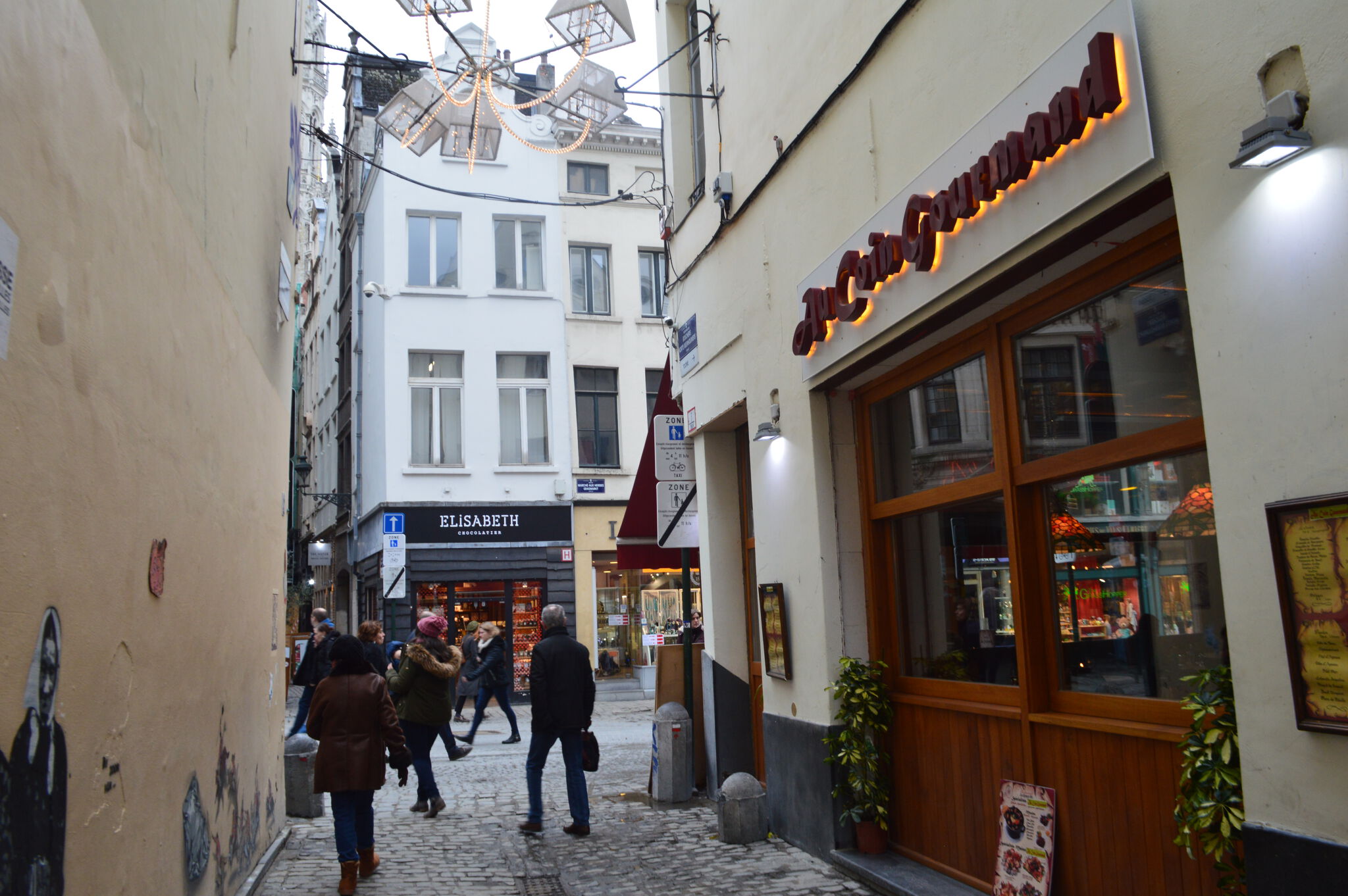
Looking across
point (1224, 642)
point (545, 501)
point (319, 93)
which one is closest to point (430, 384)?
point (545, 501)

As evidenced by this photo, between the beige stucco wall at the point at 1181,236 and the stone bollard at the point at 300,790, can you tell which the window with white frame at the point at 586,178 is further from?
the stone bollard at the point at 300,790

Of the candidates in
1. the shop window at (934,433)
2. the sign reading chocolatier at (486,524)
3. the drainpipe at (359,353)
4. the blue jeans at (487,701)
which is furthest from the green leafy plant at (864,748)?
the drainpipe at (359,353)

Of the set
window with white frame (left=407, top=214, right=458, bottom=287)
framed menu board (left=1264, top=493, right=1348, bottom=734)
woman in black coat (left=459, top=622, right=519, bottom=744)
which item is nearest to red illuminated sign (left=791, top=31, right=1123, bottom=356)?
framed menu board (left=1264, top=493, right=1348, bottom=734)

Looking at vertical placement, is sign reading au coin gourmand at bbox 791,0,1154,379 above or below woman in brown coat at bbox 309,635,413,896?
above

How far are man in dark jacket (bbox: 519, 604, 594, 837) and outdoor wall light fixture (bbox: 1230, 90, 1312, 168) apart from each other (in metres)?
6.18

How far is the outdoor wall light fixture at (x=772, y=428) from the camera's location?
27.0ft

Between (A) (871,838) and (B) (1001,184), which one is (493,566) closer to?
(A) (871,838)

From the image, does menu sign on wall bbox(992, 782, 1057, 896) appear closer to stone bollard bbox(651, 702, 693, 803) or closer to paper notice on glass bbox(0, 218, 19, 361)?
stone bollard bbox(651, 702, 693, 803)

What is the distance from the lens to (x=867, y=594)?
24.2 feet

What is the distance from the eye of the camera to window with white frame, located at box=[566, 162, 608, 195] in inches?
993

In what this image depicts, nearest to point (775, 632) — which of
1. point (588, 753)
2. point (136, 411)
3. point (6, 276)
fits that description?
point (588, 753)

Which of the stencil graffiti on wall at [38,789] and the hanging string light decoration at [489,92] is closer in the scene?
the stencil graffiti on wall at [38,789]

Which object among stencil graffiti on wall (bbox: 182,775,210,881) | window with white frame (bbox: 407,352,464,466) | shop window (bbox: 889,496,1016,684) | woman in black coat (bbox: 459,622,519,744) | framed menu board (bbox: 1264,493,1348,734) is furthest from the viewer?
window with white frame (bbox: 407,352,464,466)

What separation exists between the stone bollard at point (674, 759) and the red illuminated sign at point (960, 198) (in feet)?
12.3
